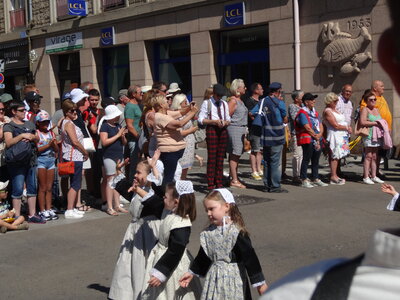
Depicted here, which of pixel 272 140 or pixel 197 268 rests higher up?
pixel 272 140

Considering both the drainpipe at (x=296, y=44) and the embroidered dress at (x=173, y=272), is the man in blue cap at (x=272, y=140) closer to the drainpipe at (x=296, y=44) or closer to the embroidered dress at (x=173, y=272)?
the drainpipe at (x=296, y=44)

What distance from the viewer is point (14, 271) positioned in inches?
255

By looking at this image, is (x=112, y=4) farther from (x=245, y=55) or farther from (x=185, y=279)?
(x=185, y=279)

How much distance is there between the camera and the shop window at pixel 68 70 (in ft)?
77.3

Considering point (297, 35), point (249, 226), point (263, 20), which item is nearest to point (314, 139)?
point (249, 226)

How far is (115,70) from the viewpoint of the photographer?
71.9ft

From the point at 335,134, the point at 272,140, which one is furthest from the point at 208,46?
the point at 272,140

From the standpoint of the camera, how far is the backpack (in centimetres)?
833

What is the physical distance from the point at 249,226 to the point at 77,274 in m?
2.52

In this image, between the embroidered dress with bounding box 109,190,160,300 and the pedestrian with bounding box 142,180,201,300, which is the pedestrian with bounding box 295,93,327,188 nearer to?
the embroidered dress with bounding box 109,190,160,300

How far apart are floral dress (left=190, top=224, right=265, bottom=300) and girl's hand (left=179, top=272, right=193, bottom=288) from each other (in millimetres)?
152

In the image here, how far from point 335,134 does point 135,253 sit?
22.7ft

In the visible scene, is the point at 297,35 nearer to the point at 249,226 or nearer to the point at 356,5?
the point at 356,5

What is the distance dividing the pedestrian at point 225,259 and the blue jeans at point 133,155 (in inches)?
217
